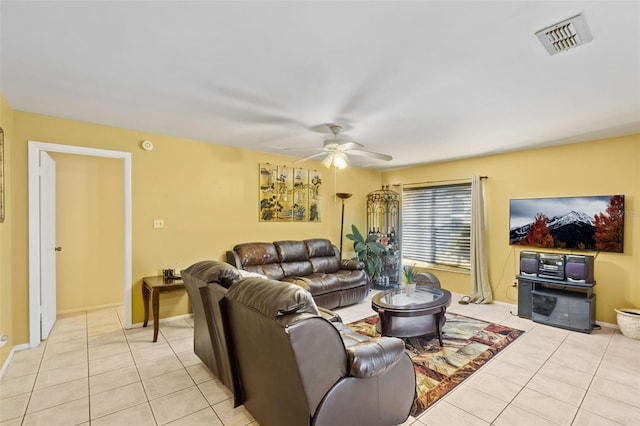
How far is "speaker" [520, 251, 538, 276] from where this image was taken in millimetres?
4098

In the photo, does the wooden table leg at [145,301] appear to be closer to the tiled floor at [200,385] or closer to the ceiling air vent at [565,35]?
the tiled floor at [200,385]

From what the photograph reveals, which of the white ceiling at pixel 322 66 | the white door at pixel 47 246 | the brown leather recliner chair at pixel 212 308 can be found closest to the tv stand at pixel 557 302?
the white ceiling at pixel 322 66

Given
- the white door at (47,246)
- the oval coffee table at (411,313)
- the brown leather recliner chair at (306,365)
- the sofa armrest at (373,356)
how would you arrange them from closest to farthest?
the brown leather recliner chair at (306,365), the sofa armrest at (373,356), the oval coffee table at (411,313), the white door at (47,246)

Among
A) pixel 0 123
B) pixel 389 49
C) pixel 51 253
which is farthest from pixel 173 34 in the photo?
pixel 51 253

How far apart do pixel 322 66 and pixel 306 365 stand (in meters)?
1.90

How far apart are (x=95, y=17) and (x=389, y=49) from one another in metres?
1.70

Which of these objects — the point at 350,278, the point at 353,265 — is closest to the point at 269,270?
the point at 350,278

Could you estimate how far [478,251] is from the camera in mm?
4859

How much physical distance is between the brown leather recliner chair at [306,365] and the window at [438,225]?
3.90 metres

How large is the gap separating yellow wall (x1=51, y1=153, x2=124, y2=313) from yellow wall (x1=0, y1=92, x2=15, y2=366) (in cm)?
137

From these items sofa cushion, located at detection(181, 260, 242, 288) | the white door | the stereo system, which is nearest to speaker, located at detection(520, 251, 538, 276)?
the stereo system

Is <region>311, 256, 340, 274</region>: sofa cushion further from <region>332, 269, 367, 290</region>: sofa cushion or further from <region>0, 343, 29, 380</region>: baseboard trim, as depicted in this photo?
<region>0, 343, 29, 380</region>: baseboard trim

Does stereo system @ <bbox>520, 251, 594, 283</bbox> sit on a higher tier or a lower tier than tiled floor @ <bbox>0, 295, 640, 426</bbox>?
higher

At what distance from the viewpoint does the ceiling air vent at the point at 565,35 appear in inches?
64.5
